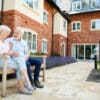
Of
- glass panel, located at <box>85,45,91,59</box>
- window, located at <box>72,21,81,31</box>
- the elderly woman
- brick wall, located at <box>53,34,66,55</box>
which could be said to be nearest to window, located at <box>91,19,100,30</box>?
window, located at <box>72,21,81,31</box>

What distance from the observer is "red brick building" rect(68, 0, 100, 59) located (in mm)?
22406

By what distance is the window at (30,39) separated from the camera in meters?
11.6

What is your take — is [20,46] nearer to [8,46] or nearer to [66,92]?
[8,46]

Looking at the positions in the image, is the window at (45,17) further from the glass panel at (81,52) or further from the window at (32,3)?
the glass panel at (81,52)

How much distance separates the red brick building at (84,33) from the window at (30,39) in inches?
423

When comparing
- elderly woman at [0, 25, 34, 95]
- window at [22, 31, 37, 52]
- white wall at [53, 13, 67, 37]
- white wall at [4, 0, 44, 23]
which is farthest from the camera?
white wall at [53, 13, 67, 37]

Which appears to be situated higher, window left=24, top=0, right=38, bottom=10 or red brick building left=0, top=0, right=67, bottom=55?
window left=24, top=0, right=38, bottom=10

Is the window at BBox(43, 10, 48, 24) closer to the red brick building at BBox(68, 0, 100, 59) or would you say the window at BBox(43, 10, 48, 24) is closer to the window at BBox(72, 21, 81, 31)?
the red brick building at BBox(68, 0, 100, 59)

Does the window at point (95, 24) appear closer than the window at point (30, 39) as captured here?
No

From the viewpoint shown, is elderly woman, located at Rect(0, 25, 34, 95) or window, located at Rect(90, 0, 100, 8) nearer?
elderly woman, located at Rect(0, 25, 34, 95)

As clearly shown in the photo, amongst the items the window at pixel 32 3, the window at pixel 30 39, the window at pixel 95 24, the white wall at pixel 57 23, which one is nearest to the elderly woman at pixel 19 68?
the window at pixel 30 39

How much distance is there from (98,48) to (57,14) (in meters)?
6.66

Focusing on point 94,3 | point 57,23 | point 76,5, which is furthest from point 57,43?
point 94,3

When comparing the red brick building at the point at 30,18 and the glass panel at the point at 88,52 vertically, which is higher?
the red brick building at the point at 30,18
